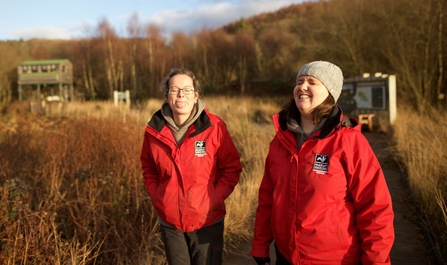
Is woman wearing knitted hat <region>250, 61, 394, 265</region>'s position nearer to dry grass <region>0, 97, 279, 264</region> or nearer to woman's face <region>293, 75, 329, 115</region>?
woman's face <region>293, 75, 329, 115</region>

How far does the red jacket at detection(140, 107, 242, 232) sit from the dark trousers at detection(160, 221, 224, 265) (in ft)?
0.18

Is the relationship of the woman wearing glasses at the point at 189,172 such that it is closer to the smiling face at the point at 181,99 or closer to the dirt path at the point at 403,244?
the smiling face at the point at 181,99

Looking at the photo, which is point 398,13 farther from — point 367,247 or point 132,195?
point 367,247

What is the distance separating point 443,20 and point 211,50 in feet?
84.4

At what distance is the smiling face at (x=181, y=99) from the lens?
2.46 meters

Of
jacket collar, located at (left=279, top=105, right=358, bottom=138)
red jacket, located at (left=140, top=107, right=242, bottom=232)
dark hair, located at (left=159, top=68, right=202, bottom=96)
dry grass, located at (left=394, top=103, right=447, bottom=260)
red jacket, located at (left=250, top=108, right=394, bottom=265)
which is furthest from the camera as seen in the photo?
dry grass, located at (left=394, top=103, right=447, bottom=260)

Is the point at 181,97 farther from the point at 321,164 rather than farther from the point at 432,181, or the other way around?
the point at 432,181

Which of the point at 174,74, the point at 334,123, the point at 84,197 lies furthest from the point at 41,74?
the point at 334,123

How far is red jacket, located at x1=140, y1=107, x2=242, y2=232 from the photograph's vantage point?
2428 mm

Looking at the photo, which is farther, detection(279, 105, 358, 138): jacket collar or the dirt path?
the dirt path

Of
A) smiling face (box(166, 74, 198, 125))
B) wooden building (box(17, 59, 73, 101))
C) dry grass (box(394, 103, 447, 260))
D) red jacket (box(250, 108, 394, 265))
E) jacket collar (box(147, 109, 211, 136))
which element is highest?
wooden building (box(17, 59, 73, 101))

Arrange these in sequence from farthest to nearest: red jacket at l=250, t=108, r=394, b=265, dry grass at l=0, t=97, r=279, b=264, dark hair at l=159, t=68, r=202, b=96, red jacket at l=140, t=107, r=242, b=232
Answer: dry grass at l=0, t=97, r=279, b=264 < dark hair at l=159, t=68, r=202, b=96 < red jacket at l=140, t=107, r=242, b=232 < red jacket at l=250, t=108, r=394, b=265

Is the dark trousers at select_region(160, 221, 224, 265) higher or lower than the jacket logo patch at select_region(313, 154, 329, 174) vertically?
lower

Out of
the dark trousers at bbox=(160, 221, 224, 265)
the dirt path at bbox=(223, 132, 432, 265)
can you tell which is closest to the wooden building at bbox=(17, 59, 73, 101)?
the dirt path at bbox=(223, 132, 432, 265)
